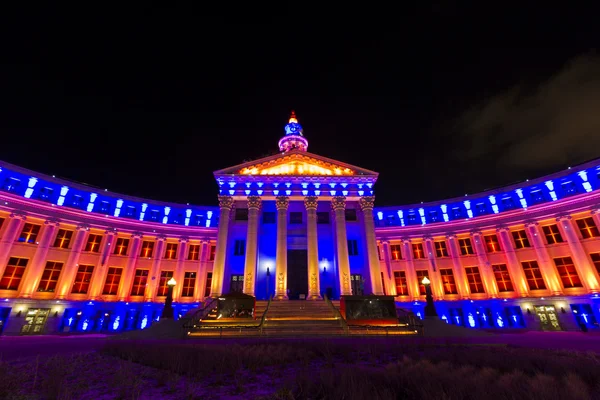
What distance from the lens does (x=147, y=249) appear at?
3938 centimetres

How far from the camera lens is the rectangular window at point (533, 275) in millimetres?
33531

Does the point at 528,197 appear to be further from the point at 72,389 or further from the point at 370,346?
the point at 72,389

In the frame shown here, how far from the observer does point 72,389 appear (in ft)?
18.9

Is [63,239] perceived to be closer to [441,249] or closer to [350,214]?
[350,214]

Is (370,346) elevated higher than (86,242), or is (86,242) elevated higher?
(86,242)

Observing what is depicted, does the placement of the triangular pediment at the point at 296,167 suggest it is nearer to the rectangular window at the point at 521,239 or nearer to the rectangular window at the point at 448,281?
the rectangular window at the point at 448,281

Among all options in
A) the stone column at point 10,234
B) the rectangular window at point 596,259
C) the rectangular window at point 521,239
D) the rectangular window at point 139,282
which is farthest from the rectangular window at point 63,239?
the rectangular window at point 596,259

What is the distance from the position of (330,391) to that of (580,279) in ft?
131

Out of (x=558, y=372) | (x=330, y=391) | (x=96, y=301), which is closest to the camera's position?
(x=330, y=391)

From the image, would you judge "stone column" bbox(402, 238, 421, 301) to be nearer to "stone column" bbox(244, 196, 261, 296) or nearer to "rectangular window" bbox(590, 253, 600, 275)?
"rectangular window" bbox(590, 253, 600, 275)

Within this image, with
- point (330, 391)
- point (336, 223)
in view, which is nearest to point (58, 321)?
point (336, 223)

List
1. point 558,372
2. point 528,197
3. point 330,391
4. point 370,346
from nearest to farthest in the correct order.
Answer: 1. point 330,391
2. point 558,372
3. point 370,346
4. point 528,197

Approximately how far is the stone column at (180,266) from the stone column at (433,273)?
34.6m

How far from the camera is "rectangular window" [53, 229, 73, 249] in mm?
33906
